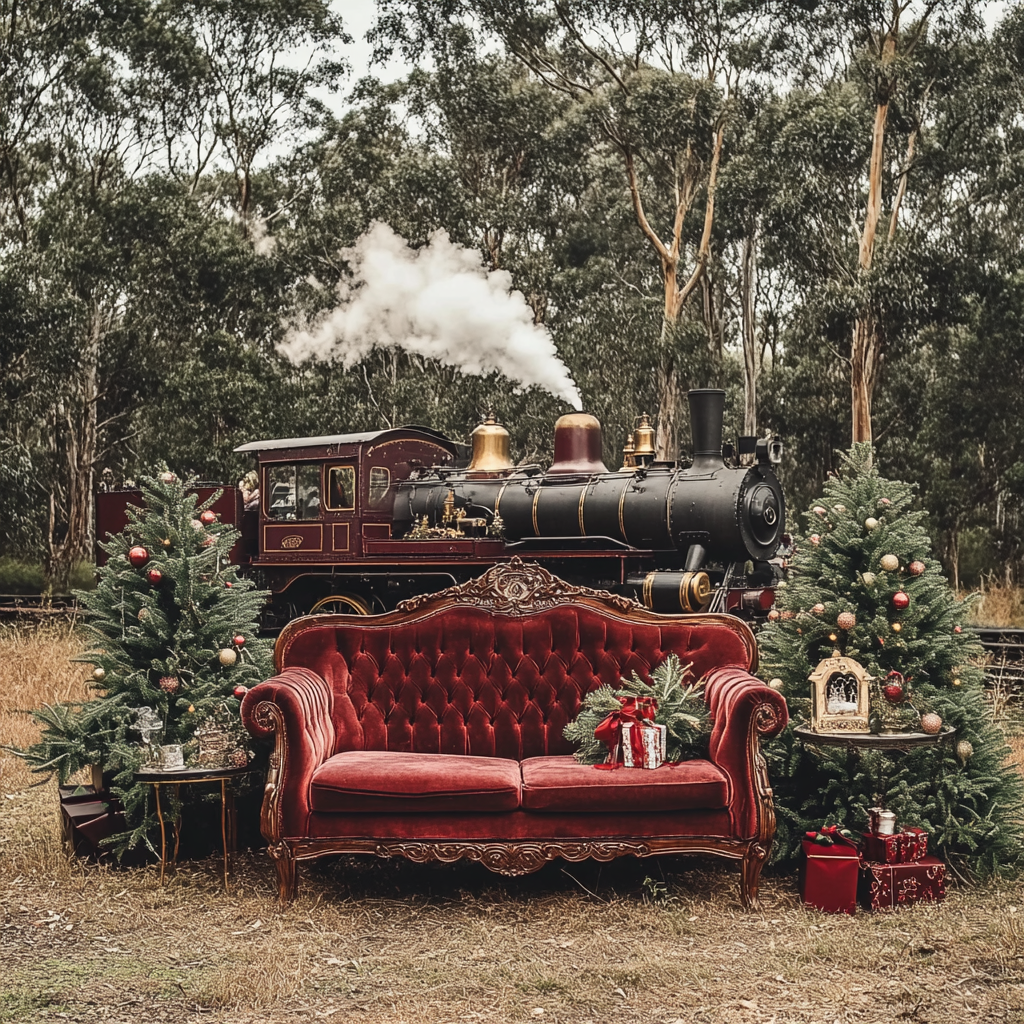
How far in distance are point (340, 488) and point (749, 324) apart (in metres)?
12.2

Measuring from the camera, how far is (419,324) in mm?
19016

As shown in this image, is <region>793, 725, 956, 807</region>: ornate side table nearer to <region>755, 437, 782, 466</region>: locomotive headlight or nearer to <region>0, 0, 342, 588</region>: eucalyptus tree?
<region>755, 437, 782, 466</region>: locomotive headlight

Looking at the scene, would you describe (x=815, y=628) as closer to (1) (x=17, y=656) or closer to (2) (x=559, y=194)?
(1) (x=17, y=656)

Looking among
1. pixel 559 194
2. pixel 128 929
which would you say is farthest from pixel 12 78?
Answer: pixel 128 929

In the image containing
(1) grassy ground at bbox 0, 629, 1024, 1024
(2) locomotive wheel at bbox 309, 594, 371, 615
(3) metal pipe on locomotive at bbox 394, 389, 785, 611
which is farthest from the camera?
(2) locomotive wheel at bbox 309, 594, 371, 615

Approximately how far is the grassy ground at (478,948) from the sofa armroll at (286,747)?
0.32 m

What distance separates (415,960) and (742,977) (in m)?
1.00

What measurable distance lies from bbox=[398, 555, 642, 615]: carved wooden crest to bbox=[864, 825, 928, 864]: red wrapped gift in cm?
128

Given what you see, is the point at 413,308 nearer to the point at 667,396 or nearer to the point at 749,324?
the point at 667,396

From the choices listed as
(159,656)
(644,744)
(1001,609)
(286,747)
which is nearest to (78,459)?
(1001,609)

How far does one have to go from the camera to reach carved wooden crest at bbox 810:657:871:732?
13.8ft

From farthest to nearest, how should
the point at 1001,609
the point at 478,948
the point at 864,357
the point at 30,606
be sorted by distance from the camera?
the point at 864,357 → the point at 30,606 → the point at 1001,609 → the point at 478,948

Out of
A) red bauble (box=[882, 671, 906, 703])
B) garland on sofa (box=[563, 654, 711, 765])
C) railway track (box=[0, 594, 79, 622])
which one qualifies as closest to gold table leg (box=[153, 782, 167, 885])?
garland on sofa (box=[563, 654, 711, 765])

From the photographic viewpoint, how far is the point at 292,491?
37.7 feet
